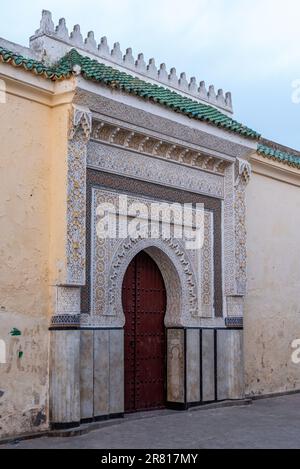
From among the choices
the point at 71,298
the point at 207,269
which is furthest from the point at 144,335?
the point at 71,298

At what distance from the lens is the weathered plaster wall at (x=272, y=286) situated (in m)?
10.0

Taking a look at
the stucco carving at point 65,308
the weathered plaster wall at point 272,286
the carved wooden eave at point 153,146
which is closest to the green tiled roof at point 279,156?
the weathered plaster wall at point 272,286

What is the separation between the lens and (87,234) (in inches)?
293

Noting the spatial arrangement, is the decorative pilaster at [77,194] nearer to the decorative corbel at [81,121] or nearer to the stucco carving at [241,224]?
the decorative corbel at [81,121]

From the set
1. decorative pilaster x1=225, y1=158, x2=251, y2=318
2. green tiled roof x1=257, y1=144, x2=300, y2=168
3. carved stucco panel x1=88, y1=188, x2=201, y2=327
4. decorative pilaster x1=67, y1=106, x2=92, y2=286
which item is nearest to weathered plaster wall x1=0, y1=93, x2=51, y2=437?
decorative pilaster x1=67, y1=106, x2=92, y2=286

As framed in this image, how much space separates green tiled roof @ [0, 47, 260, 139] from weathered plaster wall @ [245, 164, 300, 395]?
4.82 ft

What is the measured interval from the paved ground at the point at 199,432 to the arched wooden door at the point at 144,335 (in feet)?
1.23

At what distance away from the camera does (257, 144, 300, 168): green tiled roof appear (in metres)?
Result: 10.0

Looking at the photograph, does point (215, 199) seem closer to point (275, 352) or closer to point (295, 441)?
point (275, 352)

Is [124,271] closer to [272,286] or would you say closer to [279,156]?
[272,286]

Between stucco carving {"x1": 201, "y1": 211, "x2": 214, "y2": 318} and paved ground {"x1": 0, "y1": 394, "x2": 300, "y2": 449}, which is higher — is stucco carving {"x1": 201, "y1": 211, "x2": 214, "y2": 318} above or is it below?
above

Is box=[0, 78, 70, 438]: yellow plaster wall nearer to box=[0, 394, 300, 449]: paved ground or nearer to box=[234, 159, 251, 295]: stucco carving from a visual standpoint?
box=[0, 394, 300, 449]: paved ground
